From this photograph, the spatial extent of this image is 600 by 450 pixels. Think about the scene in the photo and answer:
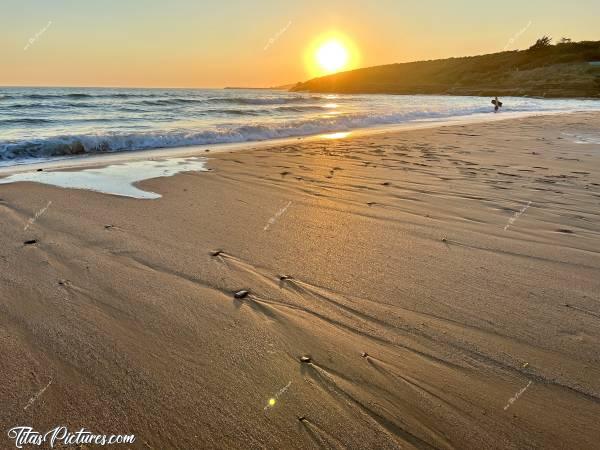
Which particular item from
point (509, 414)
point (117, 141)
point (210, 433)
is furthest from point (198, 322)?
point (117, 141)

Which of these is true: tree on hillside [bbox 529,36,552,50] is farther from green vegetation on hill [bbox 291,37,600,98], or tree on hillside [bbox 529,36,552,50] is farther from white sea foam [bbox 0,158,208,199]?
white sea foam [bbox 0,158,208,199]

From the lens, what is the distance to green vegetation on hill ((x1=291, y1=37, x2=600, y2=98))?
4862 centimetres

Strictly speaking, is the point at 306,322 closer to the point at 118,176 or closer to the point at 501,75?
the point at 118,176

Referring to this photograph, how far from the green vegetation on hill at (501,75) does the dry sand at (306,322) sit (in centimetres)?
4793

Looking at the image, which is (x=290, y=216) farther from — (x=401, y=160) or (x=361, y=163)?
(x=401, y=160)

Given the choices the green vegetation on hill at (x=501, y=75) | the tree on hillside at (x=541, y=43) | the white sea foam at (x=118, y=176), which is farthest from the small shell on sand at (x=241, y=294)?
the tree on hillside at (x=541, y=43)

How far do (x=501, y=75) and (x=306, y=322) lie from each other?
243ft

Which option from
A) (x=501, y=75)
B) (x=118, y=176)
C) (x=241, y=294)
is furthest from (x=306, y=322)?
(x=501, y=75)

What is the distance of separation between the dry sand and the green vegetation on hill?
4793 cm

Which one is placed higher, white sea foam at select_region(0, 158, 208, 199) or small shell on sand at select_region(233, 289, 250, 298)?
white sea foam at select_region(0, 158, 208, 199)

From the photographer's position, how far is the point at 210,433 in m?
1.49

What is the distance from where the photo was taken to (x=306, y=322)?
2.18 meters

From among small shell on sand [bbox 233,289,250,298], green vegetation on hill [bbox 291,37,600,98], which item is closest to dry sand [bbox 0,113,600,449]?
small shell on sand [bbox 233,289,250,298]

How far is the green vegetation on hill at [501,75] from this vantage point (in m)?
48.6
